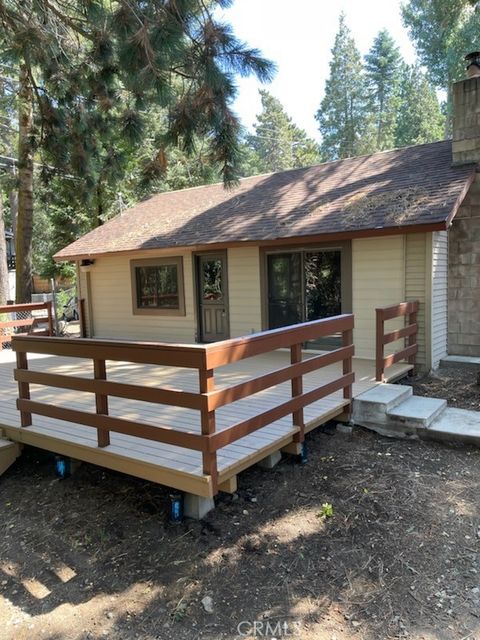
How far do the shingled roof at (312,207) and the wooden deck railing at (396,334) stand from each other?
1.14m

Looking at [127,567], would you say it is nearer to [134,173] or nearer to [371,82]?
[134,173]

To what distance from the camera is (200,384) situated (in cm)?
312

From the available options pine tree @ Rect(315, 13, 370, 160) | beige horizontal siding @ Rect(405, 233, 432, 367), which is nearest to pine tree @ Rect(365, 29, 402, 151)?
pine tree @ Rect(315, 13, 370, 160)

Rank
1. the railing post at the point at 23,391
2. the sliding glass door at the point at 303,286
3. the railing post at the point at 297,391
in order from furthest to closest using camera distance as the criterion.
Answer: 1. the sliding glass door at the point at 303,286
2. the railing post at the point at 23,391
3. the railing post at the point at 297,391

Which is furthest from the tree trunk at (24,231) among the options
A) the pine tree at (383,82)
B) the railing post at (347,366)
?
the pine tree at (383,82)

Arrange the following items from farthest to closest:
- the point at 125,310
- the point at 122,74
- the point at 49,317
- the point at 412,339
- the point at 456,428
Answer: the point at 125,310, the point at 49,317, the point at 412,339, the point at 122,74, the point at 456,428

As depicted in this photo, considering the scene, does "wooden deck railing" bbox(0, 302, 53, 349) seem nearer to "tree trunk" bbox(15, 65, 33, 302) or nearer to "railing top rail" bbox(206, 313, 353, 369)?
"tree trunk" bbox(15, 65, 33, 302)

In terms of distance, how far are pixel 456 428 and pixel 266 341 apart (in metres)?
2.32

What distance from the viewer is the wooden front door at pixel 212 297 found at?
9148 millimetres

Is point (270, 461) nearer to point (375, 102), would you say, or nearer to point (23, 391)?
point (23, 391)

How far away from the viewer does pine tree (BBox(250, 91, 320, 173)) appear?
4441 centimetres

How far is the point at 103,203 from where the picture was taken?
53.5ft

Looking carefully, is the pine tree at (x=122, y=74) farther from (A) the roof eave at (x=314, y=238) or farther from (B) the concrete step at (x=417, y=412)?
(B) the concrete step at (x=417, y=412)

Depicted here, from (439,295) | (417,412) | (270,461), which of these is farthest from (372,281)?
(270,461)
